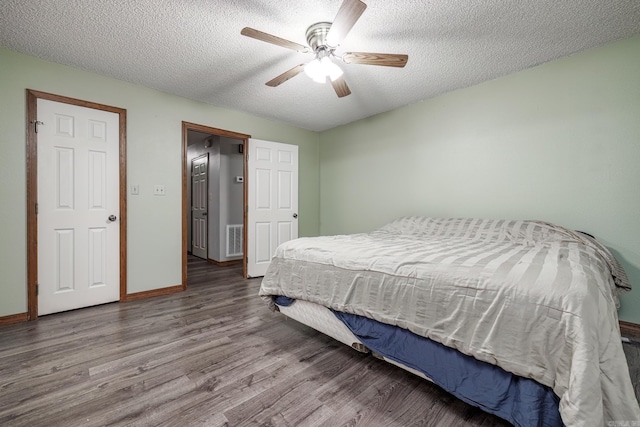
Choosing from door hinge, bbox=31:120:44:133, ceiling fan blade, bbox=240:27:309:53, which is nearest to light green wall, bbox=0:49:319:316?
door hinge, bbox=31:120:44:133

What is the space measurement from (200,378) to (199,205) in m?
4.63

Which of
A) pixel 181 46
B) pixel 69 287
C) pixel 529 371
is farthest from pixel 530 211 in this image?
pixel 69 287

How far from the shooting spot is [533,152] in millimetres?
2594

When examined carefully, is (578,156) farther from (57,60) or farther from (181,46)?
(57,60)

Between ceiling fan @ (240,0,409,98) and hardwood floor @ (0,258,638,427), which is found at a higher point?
ceiling fan @ (240,0,409,98)

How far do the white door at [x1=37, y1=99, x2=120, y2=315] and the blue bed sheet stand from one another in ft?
9.13

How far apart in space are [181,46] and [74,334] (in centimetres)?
254

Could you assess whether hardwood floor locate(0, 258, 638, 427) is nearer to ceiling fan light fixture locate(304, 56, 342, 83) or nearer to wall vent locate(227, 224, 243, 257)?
ceiling fan light fixture locate(304, 56, 342, 83)

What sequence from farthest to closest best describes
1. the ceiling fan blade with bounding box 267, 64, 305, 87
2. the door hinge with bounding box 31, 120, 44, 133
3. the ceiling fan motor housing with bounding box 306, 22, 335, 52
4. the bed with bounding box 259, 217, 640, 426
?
the door hinge with bounding box 31, 120, 44, 133
the ceiling fan blade with bounding box 267, 64, 305, 87
the ceiling fan motor housing with bounding box 306, 22, 335, 52
the bed with bounding box 259, 217, 640, 426

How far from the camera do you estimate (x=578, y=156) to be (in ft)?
7.74

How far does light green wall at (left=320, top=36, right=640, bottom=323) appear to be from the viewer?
2.17 m

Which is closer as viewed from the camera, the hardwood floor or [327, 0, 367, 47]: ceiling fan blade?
the hardwood floor

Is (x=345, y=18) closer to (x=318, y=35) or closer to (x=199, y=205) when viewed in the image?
(x=318, y=35)

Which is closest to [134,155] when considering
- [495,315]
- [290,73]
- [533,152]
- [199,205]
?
[290,73]
